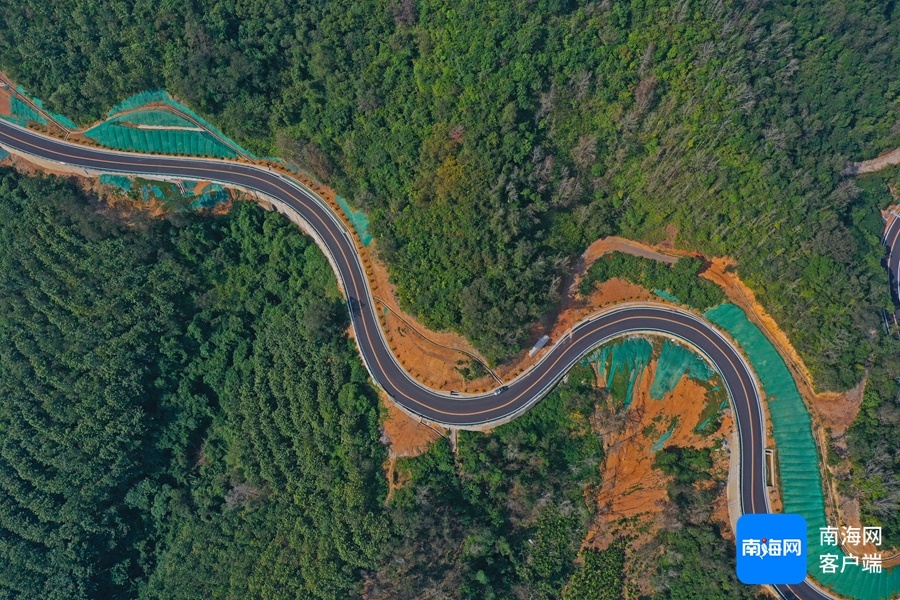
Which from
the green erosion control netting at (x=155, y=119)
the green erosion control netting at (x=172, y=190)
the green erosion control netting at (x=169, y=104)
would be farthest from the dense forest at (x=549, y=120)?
the green erosion control netting at (x=172, y=190)

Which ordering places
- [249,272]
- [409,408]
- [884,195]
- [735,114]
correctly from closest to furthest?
[735,114]
[409,408]
[884,195]
[249,272]

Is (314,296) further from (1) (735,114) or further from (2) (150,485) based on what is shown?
(1) (735,114)

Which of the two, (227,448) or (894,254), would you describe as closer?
(894,254)

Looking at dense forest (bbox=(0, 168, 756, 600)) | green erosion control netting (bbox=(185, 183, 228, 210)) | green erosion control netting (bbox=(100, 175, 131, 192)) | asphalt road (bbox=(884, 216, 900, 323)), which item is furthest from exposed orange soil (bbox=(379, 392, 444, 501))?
asphalt road (bbox=(884, 216, 900, 323))

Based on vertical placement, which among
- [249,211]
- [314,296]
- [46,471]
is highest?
[249,211]

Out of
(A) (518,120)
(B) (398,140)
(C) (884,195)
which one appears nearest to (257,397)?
(B) (398,140)

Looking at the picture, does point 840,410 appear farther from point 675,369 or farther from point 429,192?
point 429,192

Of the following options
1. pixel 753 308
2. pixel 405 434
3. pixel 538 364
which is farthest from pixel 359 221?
pixel 753 308
